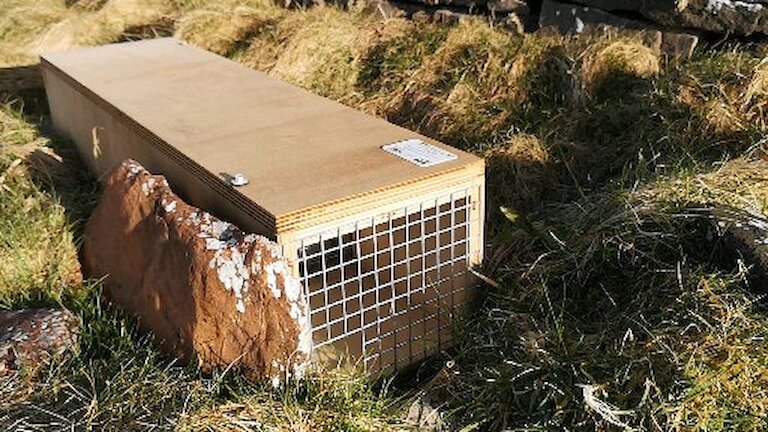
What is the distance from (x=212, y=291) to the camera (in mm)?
2393

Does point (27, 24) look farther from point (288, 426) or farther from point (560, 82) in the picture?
point (288, 426)

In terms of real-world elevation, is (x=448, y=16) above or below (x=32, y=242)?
above

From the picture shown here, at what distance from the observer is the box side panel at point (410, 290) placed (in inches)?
102

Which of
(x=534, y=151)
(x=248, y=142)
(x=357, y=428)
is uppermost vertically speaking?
(x=248, y=142)

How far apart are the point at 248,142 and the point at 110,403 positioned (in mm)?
998

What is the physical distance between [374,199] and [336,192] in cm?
11

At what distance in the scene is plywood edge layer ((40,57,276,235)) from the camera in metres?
2.33

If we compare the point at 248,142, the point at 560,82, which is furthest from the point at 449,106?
the point at 248,142

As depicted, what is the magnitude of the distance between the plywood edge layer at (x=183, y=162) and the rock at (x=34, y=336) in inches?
23.7

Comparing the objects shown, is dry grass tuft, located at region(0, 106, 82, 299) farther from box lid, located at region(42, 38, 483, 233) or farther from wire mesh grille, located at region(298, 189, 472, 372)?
wire mesh grille, located at region(298, 189, 472, 372)

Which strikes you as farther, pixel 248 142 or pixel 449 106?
pixel 449 106

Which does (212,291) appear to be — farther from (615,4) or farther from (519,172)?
(615,4)

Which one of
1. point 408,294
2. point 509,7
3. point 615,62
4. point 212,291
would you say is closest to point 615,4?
point 615,62

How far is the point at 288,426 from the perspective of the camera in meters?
2.24
